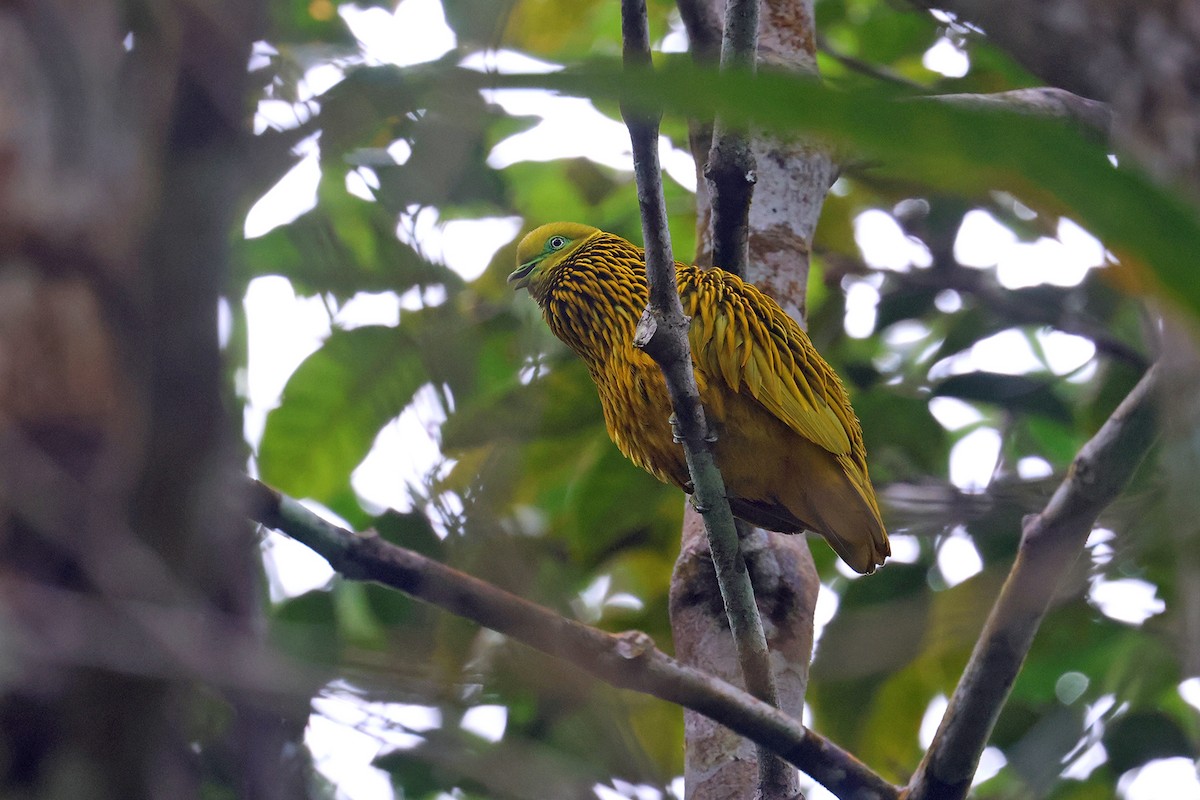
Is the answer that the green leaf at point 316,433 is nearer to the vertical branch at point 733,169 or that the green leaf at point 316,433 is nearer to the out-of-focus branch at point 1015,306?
the vertical branch at point 733,169

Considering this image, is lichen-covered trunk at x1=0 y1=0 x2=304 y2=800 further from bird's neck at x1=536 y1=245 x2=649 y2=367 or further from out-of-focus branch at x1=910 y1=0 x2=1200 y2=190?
bird's neck at x1=536 y1=245 x2=649 y2=367

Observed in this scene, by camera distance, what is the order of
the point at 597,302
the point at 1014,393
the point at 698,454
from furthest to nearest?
the point at 1014,393, the point at 597,302, the point at 698,454

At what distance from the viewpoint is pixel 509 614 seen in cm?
175

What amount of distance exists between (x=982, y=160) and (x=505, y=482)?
4.56 ft

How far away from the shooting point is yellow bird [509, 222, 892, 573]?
313cm

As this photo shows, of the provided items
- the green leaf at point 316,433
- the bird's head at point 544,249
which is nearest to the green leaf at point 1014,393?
the bird's head at point 544,249

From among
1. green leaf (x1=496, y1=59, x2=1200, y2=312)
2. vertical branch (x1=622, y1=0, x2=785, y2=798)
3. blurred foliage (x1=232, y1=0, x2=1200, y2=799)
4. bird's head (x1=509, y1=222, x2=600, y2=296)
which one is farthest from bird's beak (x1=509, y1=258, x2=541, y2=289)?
green leaf (x1=496, y1=59, x2=1200, y2=312)

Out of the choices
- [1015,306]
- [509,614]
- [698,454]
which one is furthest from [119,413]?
[1015,306]

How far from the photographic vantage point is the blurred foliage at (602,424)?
0.66 metres

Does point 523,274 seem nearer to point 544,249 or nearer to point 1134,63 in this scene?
point 544,249

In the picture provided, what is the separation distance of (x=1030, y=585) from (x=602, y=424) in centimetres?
208

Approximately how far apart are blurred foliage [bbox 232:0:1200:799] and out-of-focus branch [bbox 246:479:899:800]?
6cm

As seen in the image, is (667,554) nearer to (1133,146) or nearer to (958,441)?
(958,441)

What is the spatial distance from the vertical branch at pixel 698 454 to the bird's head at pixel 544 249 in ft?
4.78
